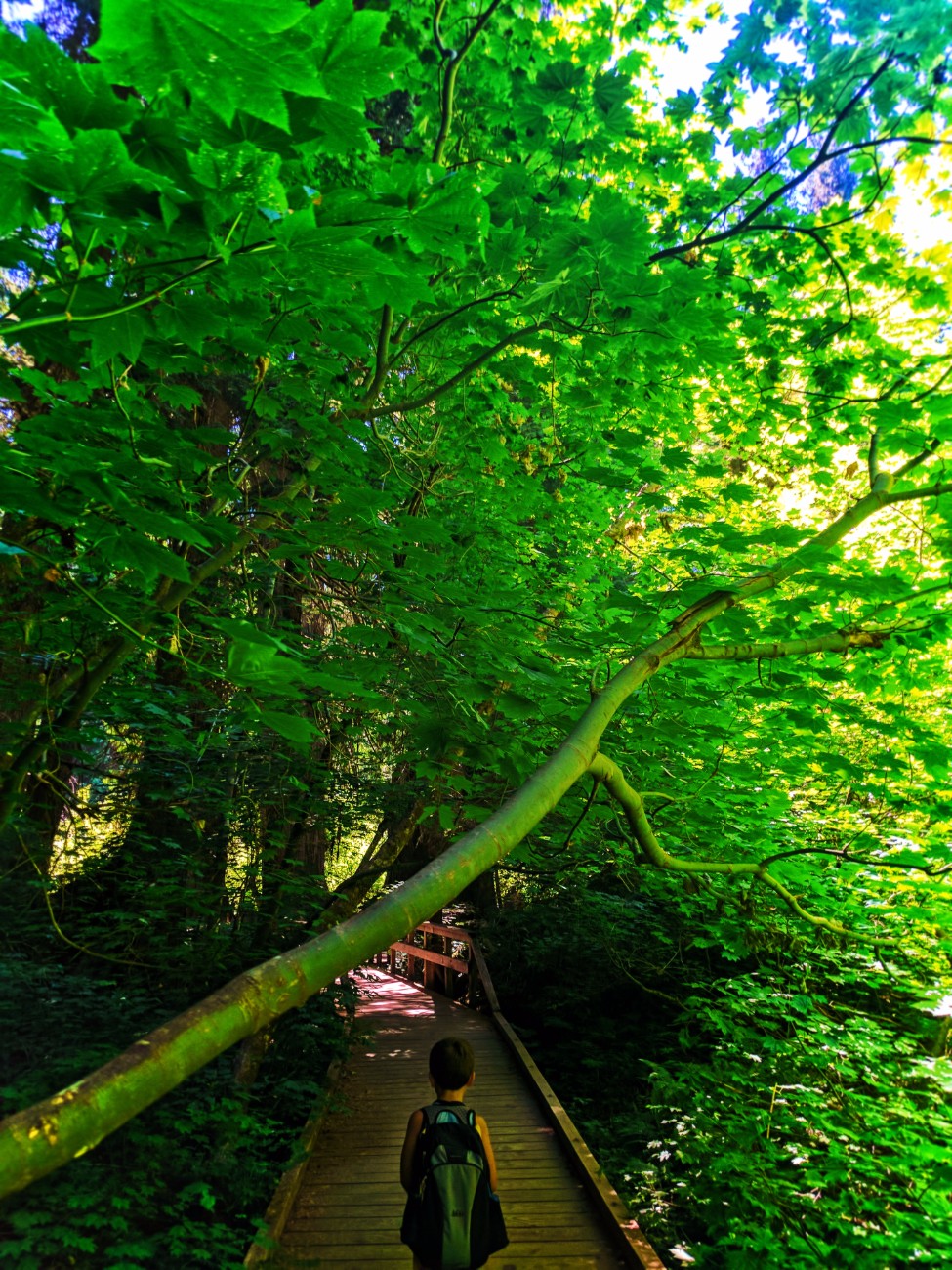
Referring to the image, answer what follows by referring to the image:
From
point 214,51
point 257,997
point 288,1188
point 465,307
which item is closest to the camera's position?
point 214,51

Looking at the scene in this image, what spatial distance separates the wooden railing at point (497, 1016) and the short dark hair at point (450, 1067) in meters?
0.59

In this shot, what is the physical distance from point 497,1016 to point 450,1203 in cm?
685

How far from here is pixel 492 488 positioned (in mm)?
5387

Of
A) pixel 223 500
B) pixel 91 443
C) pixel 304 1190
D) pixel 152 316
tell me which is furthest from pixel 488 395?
pixel 304 1190

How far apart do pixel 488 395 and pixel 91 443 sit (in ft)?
8.96

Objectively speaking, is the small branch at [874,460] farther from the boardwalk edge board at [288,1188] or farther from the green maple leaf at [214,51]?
the boardwalk edge board at [288,1188]

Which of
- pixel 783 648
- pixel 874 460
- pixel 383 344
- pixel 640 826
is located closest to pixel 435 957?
pixel 640 826

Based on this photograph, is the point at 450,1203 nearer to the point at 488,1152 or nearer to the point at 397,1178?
the point at 488,1152

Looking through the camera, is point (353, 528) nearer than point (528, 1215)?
Yes

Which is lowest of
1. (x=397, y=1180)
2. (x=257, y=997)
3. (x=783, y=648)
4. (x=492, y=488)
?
(x=397, y=1180)

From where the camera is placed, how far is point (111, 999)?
456cm

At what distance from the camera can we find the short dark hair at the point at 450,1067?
2.72m

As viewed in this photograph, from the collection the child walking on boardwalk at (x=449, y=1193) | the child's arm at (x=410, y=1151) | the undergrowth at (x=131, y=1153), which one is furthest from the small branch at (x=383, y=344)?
the undergrowth at (x=131, y=1153)

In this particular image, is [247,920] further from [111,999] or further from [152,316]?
[152,316]
